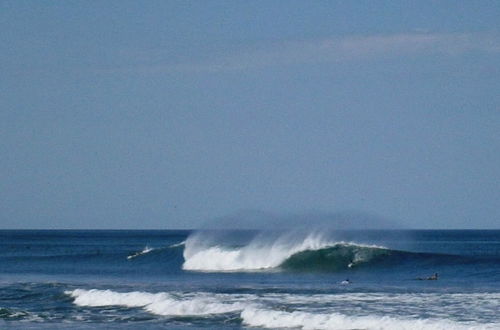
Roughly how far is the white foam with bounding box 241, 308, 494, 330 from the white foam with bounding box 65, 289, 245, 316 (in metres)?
1.68

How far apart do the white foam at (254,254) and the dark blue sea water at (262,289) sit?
79 mm

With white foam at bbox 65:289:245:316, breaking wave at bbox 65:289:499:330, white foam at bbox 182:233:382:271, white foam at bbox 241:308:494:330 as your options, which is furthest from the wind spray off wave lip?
white foam at bbox 241:308:494:330

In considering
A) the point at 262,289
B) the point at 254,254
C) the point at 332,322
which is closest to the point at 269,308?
the point at 332,322

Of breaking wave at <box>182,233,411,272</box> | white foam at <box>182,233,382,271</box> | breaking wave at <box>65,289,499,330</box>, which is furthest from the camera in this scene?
white foam at <box>182,233,382,271</box>

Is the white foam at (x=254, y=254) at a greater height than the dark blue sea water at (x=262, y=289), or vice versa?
the white foam at (x=254, y=254)

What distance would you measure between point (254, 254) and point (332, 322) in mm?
28229

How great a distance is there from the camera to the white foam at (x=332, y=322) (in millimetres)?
23008

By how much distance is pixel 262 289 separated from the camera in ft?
111

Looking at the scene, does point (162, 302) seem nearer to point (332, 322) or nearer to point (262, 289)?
point (262, 289)

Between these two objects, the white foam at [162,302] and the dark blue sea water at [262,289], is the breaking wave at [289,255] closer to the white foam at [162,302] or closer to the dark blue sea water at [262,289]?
the dark blue sea water at [262,289]

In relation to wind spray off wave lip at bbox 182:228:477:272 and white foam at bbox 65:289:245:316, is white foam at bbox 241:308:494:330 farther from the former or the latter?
wind spray off wave lip at bbox 182:228:477:272

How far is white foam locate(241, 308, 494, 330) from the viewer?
2301cm

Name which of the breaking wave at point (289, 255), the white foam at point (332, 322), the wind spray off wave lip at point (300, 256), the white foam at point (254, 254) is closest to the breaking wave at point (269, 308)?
the white foam at point (332, 322)

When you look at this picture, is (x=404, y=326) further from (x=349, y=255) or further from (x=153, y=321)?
(x=349, y=255)
